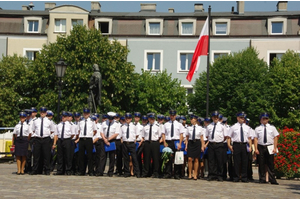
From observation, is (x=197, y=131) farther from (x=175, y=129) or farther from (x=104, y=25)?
(x=104, y=25)

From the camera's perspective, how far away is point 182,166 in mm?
18438

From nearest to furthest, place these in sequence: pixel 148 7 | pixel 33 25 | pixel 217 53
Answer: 1. pixel 217 53
2. pixel 33 25
3. pixel 148 7

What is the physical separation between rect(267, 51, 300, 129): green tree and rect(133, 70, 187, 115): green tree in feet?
27.9

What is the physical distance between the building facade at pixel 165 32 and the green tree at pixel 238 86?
4779 millimetres

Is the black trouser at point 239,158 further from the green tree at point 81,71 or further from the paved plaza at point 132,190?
the green tree at point 81,71

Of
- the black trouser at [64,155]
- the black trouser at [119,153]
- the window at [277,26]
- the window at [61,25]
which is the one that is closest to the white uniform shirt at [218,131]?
the black trouser at [119,153]

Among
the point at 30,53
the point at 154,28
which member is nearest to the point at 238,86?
the point at 154,28

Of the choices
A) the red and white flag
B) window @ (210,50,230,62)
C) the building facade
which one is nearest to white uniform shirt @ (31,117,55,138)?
the red and white flag

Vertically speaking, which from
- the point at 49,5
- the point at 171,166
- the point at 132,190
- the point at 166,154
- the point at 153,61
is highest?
the point at 49,5

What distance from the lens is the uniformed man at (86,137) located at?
18.2 metres

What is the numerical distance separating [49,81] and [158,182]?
1236 inches

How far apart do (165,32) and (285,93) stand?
14060mm

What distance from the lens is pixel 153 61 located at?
5497 cm

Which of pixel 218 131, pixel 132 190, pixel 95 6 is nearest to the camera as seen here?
pixel 132 190
